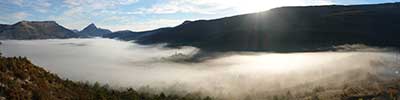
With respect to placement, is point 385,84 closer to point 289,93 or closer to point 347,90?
point 347,90

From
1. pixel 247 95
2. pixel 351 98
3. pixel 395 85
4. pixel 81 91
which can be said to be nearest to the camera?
pixel 81 91

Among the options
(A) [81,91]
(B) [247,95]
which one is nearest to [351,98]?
(B) [247,95]

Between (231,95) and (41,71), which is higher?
(41,71)

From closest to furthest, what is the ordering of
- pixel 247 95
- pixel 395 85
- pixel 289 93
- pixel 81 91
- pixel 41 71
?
pixel 41 71, pixel 81 91, pixel 395 85, pixel 289 93, pixel 247 95

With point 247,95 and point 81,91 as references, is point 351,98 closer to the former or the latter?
point 247,95

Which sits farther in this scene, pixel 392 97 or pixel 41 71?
pixel 392 97

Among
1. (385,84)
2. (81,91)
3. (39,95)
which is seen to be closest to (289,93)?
(385,84)

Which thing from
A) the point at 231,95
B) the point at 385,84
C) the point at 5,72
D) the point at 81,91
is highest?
the point at 5,72

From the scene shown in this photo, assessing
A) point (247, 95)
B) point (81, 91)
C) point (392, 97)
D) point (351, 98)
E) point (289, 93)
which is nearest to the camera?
point (81, 91)

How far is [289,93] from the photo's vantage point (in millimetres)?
147625

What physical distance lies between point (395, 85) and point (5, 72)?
330 feet

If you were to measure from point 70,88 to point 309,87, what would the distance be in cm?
10535

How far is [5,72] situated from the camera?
4906cm

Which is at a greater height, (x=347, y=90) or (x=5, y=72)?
(x=5, y=72)
